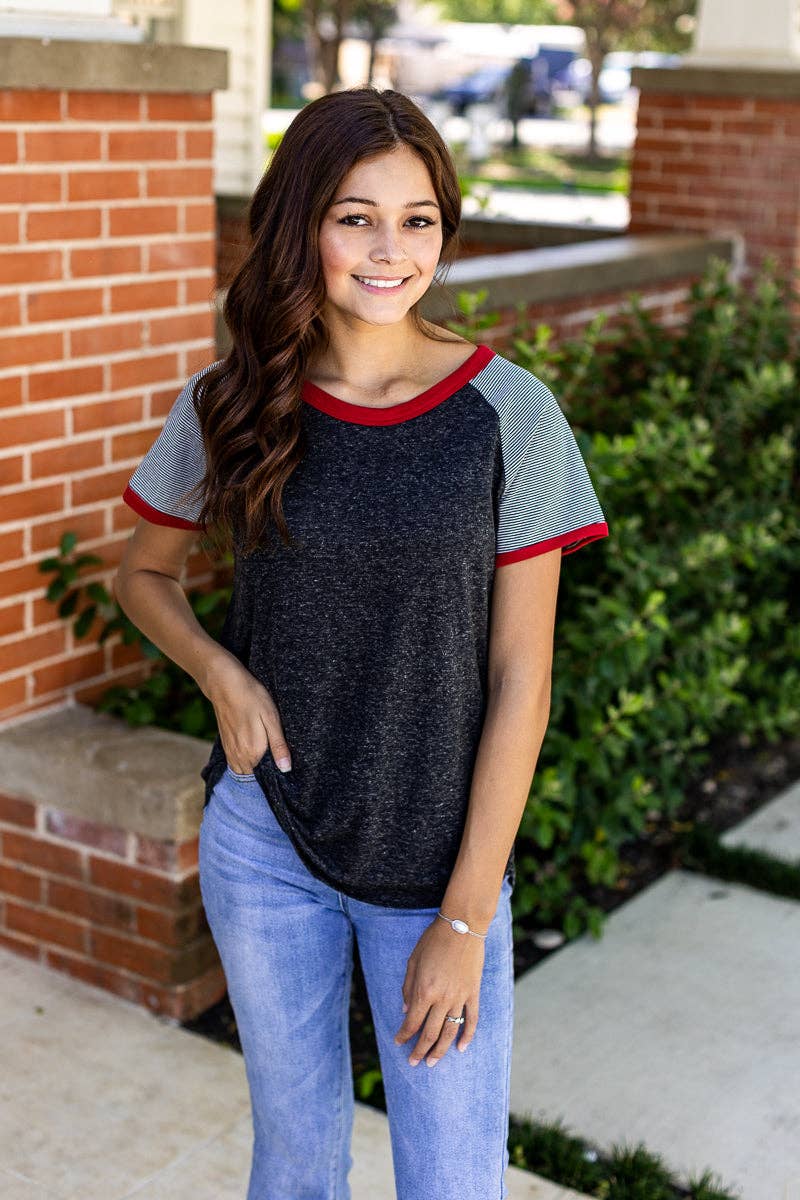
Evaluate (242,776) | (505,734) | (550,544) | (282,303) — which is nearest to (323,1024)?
(242,776)

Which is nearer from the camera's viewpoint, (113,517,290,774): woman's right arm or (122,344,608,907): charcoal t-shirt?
(122,344,608,907): charcoal t-shirt

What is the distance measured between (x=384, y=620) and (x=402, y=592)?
4 cm

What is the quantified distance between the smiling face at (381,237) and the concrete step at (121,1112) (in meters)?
1.71

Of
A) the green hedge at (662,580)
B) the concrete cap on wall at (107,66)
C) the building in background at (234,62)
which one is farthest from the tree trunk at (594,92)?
the concrete cap on wall at (107,66)

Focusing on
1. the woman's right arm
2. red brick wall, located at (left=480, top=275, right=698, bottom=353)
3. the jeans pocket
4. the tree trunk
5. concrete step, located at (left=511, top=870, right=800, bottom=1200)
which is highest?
the tree trunk

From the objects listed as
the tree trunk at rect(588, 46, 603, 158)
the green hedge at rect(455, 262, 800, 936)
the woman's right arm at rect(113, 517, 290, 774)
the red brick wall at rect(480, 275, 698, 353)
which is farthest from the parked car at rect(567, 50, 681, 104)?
the woman's right arm at rect(113, 517, 290, 774)

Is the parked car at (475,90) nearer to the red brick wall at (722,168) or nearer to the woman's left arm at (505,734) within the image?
the red brick wall at (722,168)

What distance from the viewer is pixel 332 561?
6.34 ft

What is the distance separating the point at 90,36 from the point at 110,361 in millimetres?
866

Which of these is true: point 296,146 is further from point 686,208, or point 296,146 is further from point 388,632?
point 686,208

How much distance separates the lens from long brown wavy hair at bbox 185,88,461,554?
1.93 meters

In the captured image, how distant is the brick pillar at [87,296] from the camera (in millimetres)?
3389

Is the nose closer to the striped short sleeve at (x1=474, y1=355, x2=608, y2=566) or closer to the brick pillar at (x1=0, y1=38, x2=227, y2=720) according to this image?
the striped short sleeve at (x1=474, y1=355, x2=608, y2=566)

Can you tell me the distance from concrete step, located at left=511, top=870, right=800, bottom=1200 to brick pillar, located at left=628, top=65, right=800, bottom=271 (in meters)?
3.62
